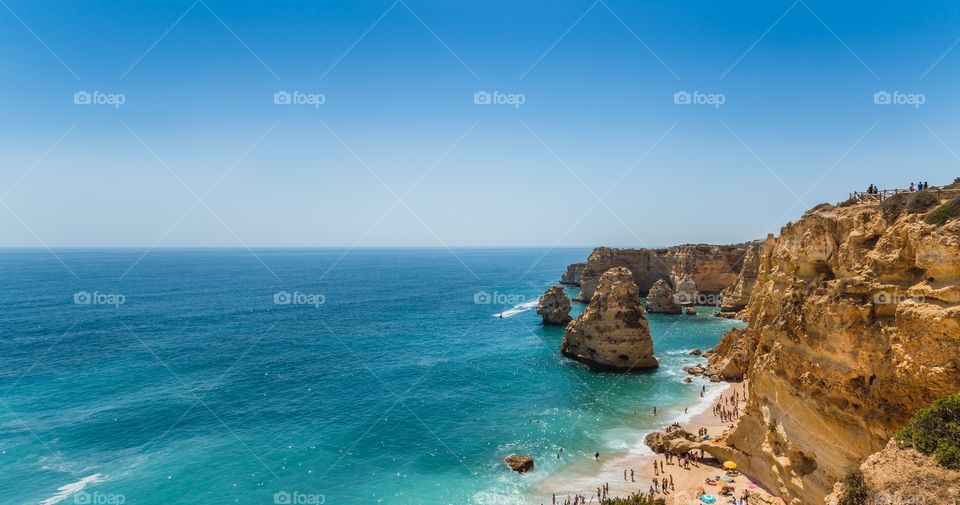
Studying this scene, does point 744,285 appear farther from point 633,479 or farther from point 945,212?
point 945,212

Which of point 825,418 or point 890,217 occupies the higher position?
point 890,217

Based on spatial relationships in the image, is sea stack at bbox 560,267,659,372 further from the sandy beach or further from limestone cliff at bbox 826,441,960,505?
limestone cliff at bbox 826,441,960,505

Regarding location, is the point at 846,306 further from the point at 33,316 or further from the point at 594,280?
the point at 33,316

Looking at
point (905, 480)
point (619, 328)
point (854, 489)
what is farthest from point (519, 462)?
point (619, 328)

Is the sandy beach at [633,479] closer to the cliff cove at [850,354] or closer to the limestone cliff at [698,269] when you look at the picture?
Answer: the cliff cove at [850,354]

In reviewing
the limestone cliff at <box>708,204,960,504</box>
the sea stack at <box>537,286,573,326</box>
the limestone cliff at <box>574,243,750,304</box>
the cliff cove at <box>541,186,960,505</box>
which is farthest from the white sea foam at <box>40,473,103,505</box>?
the limestone cliff at <box>574,243,750,304</box>

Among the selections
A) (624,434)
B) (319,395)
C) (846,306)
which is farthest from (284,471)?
(846,306)
